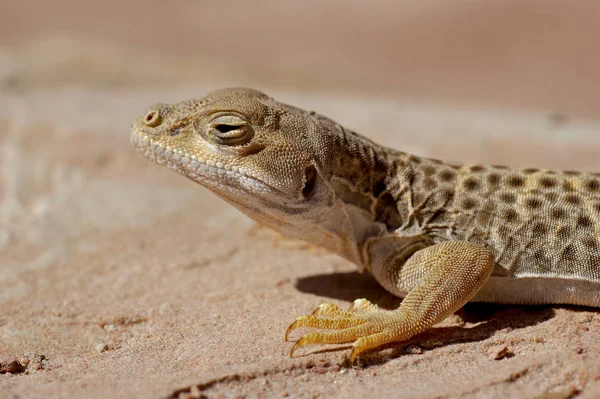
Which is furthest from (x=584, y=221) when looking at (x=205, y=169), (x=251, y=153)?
(x=205, y=169)

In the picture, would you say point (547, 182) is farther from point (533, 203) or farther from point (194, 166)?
point (194, 166)

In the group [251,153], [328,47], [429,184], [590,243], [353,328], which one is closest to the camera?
[353,328]

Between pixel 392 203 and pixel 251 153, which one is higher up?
pixel 251 153

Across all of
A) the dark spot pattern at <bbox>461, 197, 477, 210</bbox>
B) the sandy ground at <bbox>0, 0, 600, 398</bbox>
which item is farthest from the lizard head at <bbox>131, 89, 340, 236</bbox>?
the dark spot pattern at <bbox>461, 197, 477, 210</bbox>

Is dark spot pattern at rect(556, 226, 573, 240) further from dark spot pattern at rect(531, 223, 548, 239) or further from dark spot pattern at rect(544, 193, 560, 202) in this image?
dark spot pattern at rect(544, 193, 560, 202)

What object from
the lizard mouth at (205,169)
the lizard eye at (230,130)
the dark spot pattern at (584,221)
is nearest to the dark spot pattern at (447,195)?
the dark spot pattern at (584,221)
